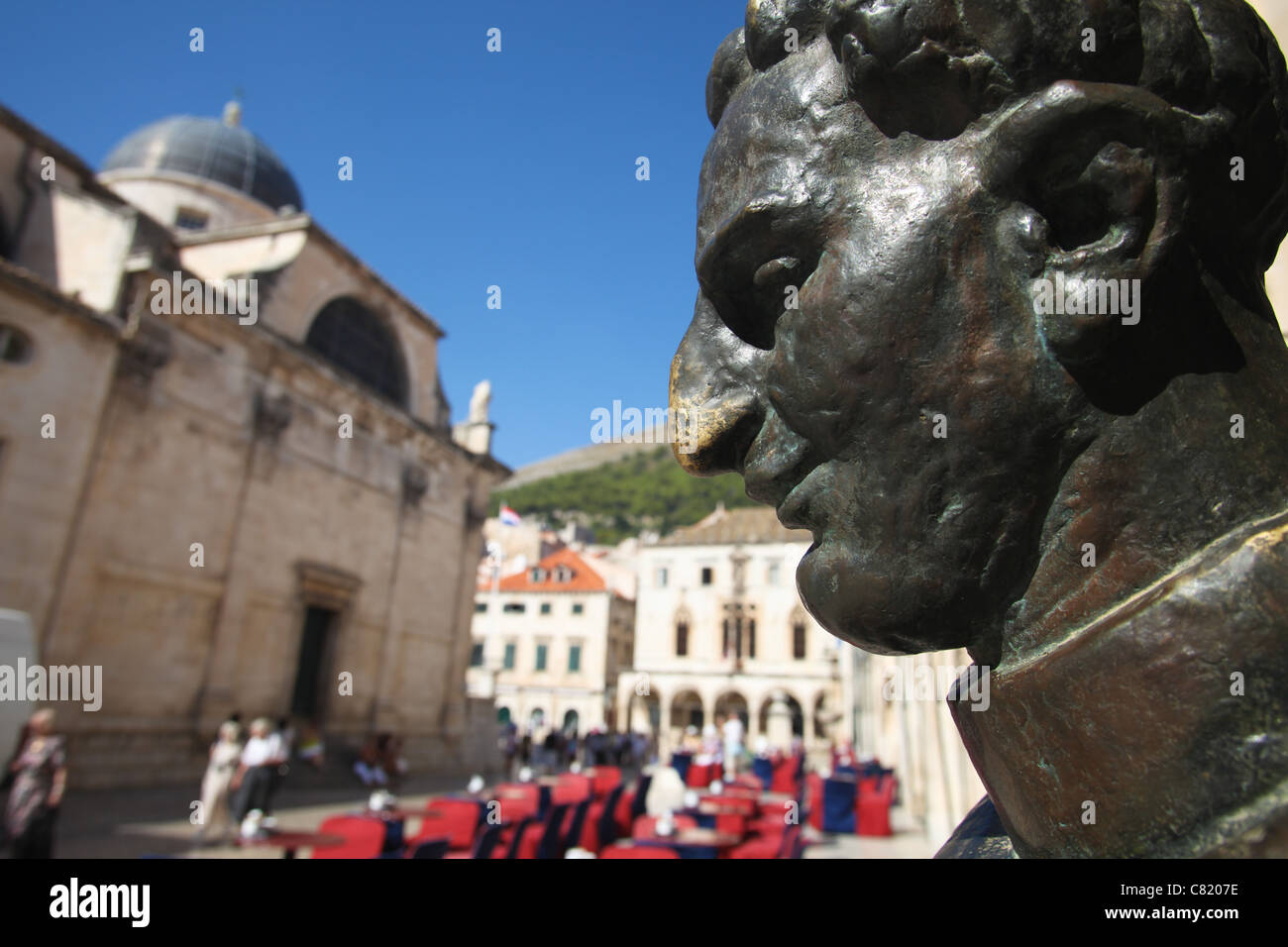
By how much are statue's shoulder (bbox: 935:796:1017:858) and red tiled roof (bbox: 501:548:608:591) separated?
4709 cm

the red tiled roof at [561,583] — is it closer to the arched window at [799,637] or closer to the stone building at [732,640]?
the stone building at [732,640]

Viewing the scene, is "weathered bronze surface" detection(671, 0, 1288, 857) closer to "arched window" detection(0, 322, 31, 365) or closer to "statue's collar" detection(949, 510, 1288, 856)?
"statue's collar" detection(949, 510, 1288, 856)

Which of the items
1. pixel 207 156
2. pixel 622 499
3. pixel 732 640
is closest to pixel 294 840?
pixel 207 156

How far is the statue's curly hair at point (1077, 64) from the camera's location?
94 cm

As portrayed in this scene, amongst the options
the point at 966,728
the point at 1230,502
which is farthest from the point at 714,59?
the point at 966,728

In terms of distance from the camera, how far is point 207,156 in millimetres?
26953

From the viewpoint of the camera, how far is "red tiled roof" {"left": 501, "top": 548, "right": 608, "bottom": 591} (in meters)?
48.8

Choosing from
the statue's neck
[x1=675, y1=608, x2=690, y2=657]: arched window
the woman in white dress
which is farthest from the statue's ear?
[x1=675, y1=608, x2=690, y2=657]: arched window

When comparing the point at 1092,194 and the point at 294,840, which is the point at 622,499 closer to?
the point at 294,840

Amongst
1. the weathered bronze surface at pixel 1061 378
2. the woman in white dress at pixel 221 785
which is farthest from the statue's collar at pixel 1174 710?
the woman in white dress at pixel 221 785

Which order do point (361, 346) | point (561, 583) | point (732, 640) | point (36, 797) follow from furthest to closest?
point (561, 583) < point (732, 640) < point (361, 346) < point (36, 797)

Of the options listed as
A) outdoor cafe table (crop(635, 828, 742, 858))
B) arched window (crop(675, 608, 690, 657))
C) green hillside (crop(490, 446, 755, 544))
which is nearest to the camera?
outdoor cafe table (crop(635, 828, 742, 858))

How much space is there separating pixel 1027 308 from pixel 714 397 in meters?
0.44

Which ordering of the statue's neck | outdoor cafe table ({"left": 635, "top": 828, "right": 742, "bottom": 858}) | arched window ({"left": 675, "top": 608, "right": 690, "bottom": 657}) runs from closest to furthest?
the statue's neck
outdoor cafe table ({"left": 635, "top": 828, "right": 742, "bottom": 858})
arched window ({"left": 675, "top": 608, "right": 690, "bottom": 657})
